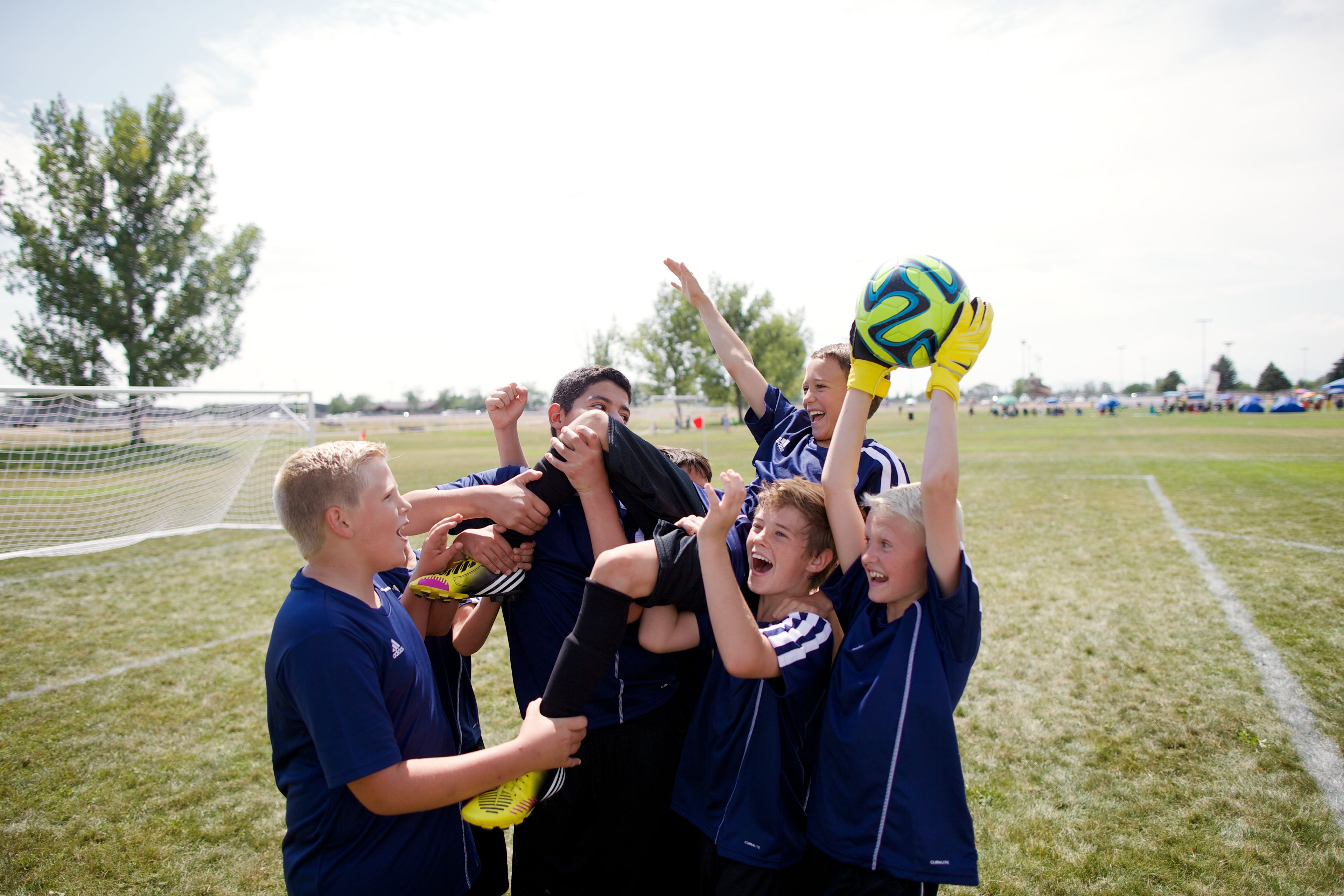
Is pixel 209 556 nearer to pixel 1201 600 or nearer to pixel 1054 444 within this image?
pixel 1201 600

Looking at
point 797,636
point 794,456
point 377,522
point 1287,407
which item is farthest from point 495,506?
A: point 1287,407

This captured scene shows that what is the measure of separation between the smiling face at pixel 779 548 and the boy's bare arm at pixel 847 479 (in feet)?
0.35

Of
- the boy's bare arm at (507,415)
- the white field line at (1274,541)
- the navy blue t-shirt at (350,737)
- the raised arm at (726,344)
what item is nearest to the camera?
the navy blue t-shirt at (350,737)

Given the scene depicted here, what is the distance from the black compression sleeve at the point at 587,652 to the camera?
6.34 feet

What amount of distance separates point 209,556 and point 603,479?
406 inches

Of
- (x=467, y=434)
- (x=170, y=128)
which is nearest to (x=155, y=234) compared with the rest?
(x=170, y=128)

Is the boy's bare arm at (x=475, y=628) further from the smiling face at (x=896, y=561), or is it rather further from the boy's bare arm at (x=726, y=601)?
the smiling face at (x=896, y=561)

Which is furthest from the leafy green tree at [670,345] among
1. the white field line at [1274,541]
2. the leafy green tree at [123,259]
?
the white field line at [1274,541]

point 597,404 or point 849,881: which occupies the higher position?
point 597,404

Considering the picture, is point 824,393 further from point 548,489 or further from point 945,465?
point 548,489

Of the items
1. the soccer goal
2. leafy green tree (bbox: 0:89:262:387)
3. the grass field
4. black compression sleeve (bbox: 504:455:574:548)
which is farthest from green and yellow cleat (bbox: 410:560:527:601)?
leafy green tree (bbox: 0:89:262:387)

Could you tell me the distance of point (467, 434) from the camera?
45.2 meters

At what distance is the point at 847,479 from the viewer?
2.20 metres

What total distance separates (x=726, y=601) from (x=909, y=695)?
58 centimetres
